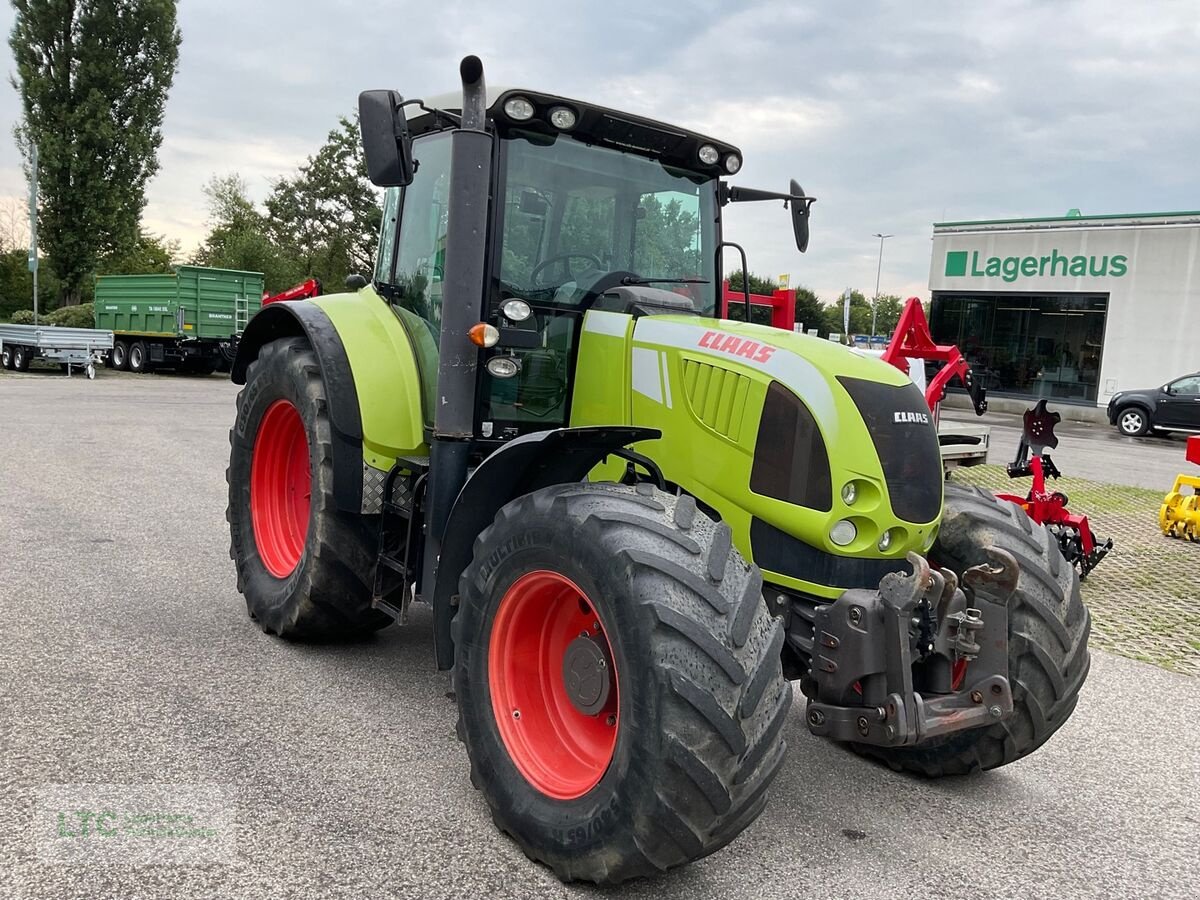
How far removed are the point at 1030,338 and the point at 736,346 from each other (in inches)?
1114

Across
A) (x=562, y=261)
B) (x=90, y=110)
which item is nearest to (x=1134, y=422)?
(x=562, y=261)

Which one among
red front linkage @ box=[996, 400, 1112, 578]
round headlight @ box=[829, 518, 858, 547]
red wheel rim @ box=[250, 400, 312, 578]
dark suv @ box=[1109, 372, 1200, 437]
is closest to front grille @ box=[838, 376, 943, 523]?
round headlight @ box=[829, 518, 858, 547]

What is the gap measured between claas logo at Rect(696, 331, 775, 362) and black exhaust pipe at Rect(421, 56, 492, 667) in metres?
0.85

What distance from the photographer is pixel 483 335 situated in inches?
133

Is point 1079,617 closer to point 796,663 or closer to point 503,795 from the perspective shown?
point 796,663

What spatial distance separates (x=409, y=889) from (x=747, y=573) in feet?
4.30

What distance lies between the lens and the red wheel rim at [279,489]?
4984 mm

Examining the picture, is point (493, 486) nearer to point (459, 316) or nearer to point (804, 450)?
point (459, 316)

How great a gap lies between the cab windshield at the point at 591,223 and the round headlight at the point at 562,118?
0.13m

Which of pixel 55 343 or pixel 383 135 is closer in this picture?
pixel 383 135

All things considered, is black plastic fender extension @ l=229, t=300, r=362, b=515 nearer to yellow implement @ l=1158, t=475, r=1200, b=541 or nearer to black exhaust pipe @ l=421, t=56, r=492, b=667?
black exhaust pipe @ l=421, t=56, r=492, b=667

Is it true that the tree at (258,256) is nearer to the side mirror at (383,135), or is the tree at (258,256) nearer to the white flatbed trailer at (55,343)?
the white flatbed trailer at (55,343)

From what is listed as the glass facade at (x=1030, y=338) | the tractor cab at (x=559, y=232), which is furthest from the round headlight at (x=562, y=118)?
the glass facade at (x=1030, y=338)

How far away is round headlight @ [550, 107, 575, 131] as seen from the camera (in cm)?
362
